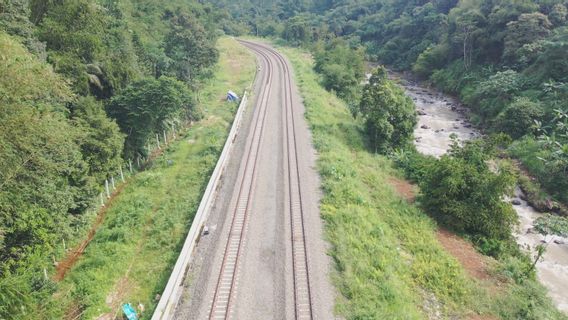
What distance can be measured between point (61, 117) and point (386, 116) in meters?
29.4

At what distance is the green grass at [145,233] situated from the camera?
64.5ft

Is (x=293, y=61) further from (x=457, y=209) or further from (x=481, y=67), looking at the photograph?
(x=457, y=209)

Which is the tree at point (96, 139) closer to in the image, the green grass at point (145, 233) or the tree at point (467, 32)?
the green grass at point (145, 233)

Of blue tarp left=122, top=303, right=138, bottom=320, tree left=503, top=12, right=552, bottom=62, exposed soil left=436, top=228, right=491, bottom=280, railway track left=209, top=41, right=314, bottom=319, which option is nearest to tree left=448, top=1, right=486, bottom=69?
tree left=503, top=12, right=552, bottom=62

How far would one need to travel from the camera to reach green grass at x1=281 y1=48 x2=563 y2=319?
62.8ft

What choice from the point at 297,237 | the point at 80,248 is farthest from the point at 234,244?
the point at 80,248

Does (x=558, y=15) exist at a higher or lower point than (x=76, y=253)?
higher

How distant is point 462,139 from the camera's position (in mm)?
52188

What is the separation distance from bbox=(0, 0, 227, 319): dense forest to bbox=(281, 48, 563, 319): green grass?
47.4 feet

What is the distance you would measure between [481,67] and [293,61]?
36001 mm

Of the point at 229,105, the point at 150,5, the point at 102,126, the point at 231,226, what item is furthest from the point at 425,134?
the point at 150,5

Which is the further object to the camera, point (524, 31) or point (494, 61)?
point (494, 61)

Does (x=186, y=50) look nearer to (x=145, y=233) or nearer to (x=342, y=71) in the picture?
(x=342, y=71)

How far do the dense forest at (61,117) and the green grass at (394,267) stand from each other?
1445 centimetres
